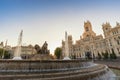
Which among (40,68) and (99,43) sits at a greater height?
(99,43)

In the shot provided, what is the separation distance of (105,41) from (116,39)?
26.6ft

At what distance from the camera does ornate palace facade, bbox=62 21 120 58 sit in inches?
1764

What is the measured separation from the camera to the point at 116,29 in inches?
1780

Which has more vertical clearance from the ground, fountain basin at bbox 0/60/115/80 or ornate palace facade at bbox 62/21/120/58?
ornate palace facade at bbox 62/21/120/58

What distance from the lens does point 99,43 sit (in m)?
56.6

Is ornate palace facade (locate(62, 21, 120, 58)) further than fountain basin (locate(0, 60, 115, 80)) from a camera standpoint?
Yes

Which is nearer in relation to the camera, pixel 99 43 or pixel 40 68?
pixel 40 68

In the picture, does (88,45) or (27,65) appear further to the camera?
(88,45)

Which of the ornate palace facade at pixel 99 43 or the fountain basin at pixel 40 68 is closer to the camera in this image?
the fountain basin at pixel 40 68

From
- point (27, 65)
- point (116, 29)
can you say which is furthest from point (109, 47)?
point (27, 65)

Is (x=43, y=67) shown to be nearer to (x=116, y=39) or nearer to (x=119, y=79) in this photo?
(x=119, y=79)

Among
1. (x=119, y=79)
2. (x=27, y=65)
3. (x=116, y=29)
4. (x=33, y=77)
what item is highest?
(x=116, y=29)

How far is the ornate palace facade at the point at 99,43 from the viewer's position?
44.8m

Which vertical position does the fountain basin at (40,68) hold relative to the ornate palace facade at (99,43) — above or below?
below
